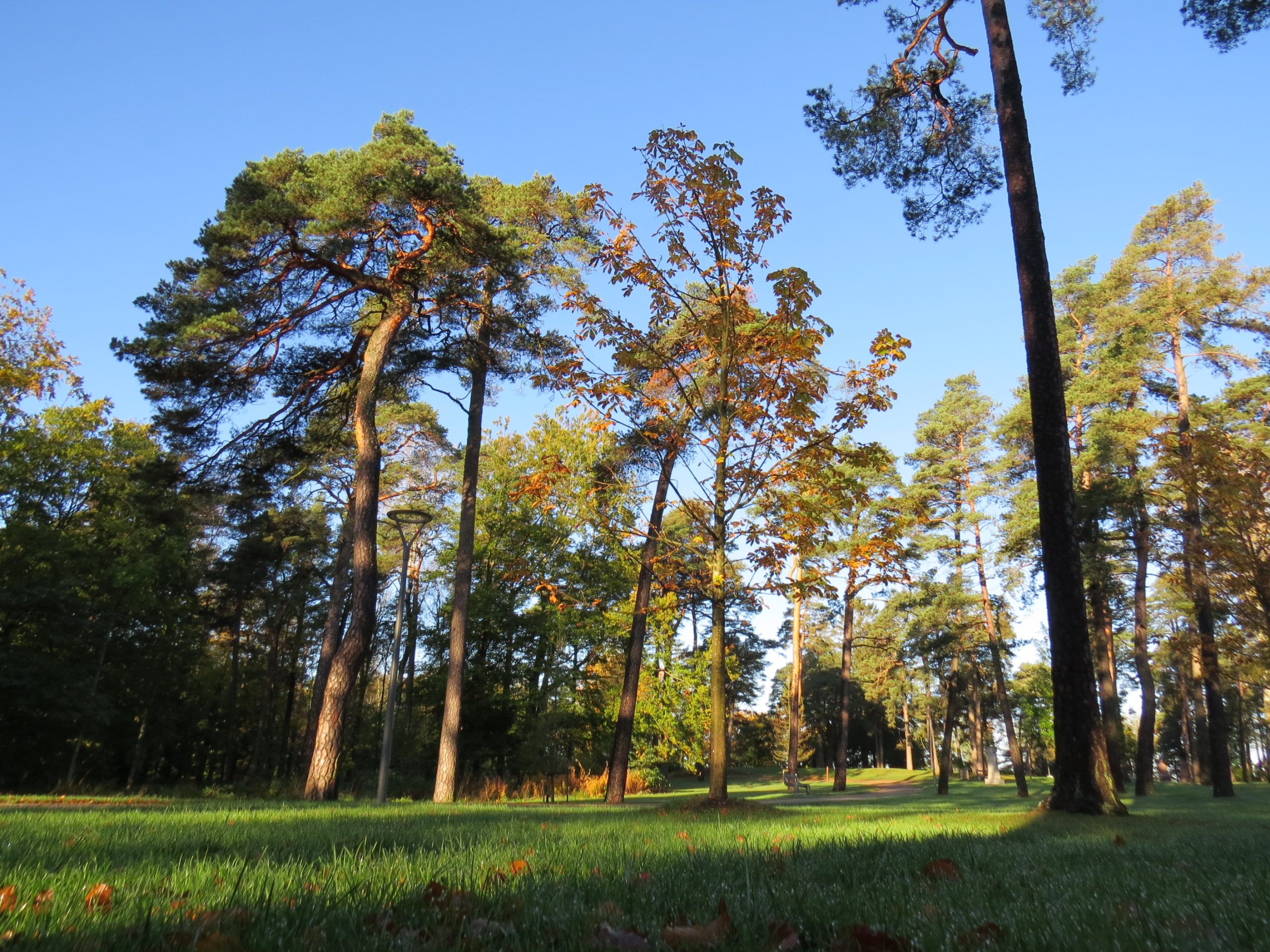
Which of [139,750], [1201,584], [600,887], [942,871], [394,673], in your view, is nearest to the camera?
[600,887]

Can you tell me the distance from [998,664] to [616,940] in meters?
24.9

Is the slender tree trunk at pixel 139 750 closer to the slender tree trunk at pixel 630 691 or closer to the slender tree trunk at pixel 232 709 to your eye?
the slender tree trunk at pixel 232 709

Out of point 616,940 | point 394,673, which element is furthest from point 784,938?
point 394,673

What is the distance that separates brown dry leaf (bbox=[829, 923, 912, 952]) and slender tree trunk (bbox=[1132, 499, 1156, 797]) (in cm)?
2559

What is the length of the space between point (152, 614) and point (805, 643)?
1723 inches

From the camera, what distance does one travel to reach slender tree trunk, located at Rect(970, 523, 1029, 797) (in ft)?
75.6

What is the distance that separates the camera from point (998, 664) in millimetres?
23312

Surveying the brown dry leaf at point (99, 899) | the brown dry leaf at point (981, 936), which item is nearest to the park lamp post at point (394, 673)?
the brown dry leaf at point (99, 899)

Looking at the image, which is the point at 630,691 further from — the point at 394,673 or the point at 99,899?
the point at 99,899

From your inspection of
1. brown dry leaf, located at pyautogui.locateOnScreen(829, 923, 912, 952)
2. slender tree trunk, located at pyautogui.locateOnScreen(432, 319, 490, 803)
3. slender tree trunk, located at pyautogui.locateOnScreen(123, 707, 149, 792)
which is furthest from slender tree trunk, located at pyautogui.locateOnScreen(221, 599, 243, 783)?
brown dry leaf, located at pyautogui.locateOnScreen(829, 923, 912, 952)

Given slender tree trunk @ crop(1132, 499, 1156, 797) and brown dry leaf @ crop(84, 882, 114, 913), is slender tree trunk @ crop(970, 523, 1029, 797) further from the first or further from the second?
brown dry leaf @ crop(84, 882, 114, 913)

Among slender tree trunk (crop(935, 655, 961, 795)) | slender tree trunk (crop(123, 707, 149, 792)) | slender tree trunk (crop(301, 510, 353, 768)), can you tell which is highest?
slender tree trunk (crop(301, 510, 353, 768))

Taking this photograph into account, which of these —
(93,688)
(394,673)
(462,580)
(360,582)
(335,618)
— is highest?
(462,580)

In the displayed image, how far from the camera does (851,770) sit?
54.4 metres
